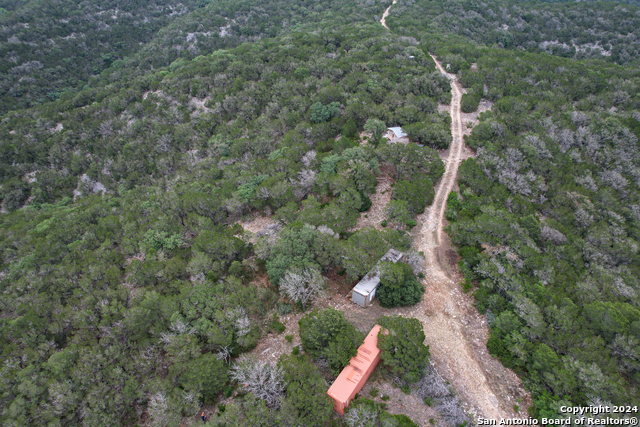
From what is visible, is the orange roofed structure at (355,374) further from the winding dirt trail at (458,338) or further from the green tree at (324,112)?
the green tree at (324,112)

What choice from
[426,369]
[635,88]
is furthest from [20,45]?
[635,88]

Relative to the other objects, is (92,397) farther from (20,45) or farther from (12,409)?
(20,45)

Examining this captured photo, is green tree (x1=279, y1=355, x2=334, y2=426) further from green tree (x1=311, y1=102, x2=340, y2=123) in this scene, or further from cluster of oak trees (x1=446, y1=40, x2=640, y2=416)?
green tree (x1=311, y1=102, x2=340, y2=123)

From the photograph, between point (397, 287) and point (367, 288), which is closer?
point (397, 287)

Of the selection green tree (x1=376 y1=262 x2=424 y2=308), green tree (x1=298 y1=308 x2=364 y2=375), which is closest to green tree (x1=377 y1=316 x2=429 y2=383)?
green tree (x1=298 y1=308 x2=364 y2=375)

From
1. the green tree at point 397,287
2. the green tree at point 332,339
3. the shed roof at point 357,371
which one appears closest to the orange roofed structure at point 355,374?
the shed roof at point 357,371

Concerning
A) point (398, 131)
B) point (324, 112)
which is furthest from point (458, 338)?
point (324, 112)

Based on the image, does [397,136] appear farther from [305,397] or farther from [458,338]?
[305,397]
